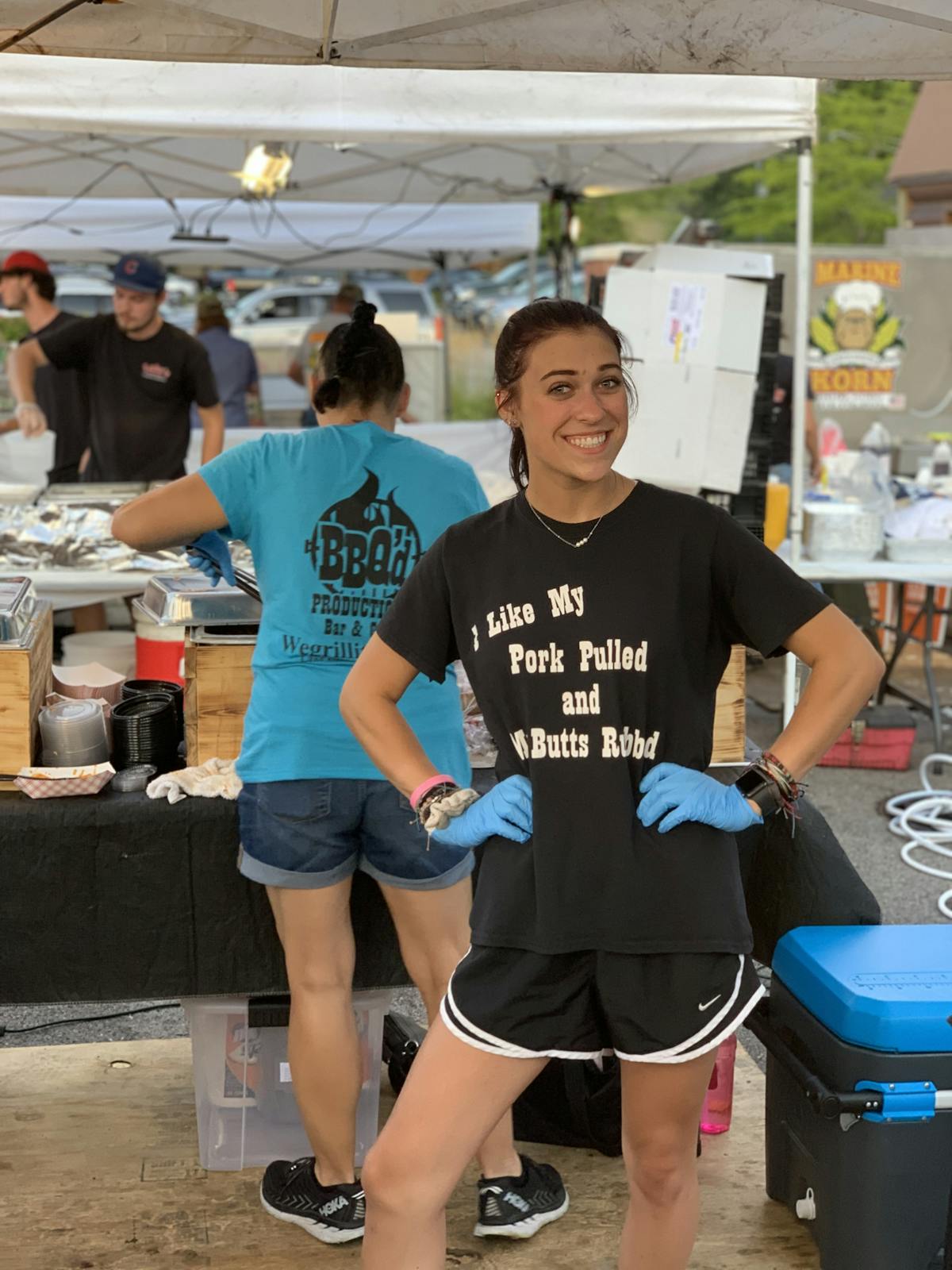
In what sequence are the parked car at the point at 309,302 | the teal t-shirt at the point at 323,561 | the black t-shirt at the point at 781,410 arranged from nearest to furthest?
→ 1. the teal t-shirt at the point at 323,561
2. the black t-shirt at the point at 781,410
3. the parked car at the point at 309,302

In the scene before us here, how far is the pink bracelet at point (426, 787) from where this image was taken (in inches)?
87.4

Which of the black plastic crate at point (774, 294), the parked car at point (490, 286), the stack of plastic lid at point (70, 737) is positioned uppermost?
the parked car at point (490, 286)

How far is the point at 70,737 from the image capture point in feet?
10.6

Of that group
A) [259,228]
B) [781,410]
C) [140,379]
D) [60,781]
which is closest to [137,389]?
[140,379]

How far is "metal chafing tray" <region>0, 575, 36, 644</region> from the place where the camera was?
10.4ft

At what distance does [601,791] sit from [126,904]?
1.47m

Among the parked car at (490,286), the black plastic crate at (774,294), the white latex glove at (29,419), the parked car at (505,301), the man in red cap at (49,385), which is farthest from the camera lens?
the parked car at (490,286)

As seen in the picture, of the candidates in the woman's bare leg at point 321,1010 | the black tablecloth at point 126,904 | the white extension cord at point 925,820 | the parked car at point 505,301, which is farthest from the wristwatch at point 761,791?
the parked car at point 505,301

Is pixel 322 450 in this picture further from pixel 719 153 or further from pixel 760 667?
pixel 760 667

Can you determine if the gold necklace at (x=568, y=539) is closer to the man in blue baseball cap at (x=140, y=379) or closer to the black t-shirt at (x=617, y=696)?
the black t-shirt at (x=617, y=696)

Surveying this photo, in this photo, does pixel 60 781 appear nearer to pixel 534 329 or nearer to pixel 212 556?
pixel 212 556

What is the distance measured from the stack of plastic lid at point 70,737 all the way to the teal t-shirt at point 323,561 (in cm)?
61

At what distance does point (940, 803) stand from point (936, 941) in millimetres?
3144

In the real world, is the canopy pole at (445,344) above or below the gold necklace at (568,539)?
above
